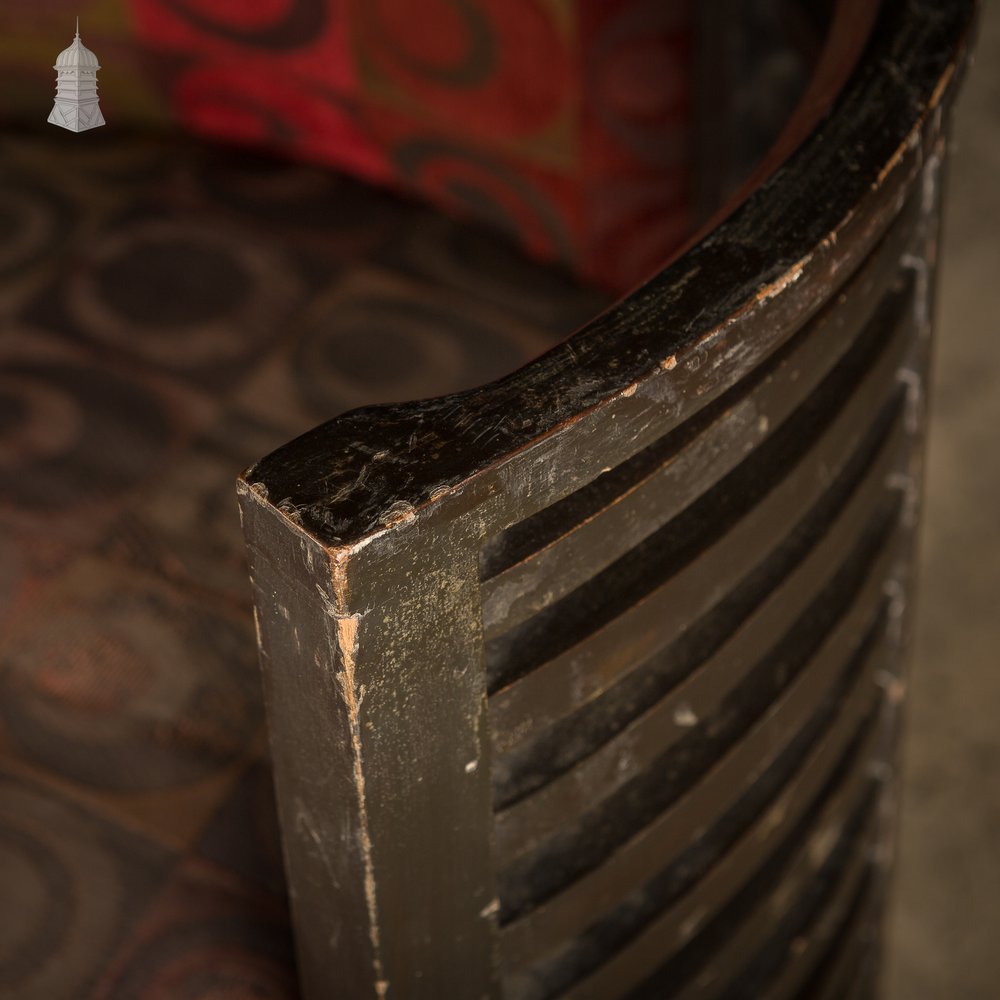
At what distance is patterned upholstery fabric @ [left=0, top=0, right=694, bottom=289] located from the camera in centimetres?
156

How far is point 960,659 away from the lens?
2.22 meters

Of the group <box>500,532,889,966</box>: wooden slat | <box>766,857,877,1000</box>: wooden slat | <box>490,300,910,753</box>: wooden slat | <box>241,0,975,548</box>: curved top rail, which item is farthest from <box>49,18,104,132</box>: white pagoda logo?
<box>766,857,877,1000</box>: wooden slat

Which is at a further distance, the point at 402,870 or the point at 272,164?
the point at 272,164

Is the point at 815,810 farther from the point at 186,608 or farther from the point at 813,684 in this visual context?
the point at 186,608

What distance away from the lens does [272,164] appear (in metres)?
1.75

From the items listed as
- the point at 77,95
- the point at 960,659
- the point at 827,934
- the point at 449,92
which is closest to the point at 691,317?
the point at 77,95

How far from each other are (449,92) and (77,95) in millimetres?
908

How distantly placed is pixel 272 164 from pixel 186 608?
65cm

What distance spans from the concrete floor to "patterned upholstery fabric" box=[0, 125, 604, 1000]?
93cm

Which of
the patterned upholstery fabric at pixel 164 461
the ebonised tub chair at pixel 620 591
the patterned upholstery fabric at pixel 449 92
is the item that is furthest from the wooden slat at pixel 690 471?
the patterned upholstery fabric at pixel 449 92

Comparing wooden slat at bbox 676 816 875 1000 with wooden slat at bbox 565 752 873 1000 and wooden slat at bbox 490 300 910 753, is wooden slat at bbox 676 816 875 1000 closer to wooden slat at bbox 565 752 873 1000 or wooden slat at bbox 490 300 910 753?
wooden slat at bbox 565 752 873 1000

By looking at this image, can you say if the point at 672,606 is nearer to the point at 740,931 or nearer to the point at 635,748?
the point at 635,748

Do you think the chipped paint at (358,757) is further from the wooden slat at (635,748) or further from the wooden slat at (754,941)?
the wooden slat at (754,941)

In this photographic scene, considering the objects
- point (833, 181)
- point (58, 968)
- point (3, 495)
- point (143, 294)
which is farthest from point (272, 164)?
point (833, 181)
